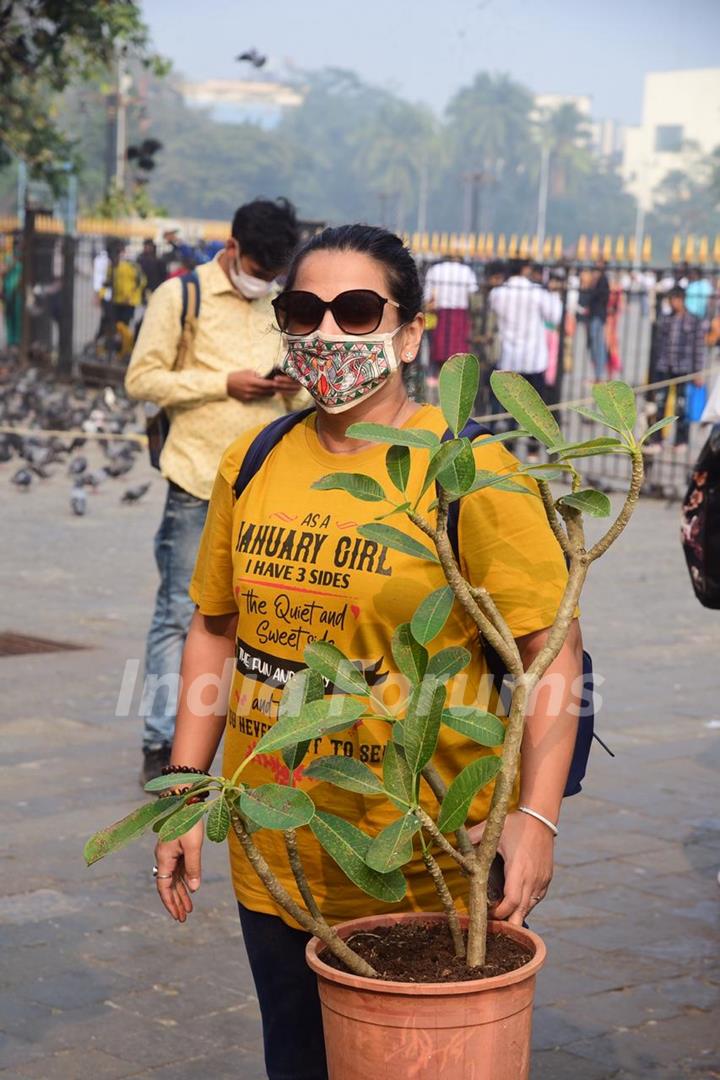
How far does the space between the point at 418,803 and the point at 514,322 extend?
15.4m

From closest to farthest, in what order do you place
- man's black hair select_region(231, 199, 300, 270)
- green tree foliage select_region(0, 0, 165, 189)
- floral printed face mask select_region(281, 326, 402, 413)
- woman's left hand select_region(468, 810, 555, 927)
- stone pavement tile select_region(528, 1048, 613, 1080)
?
woman's left hand select_region(468, 810, 555, 927)
floral printed face mask select_region(281, 326, 402, 413)
stone pavement tile select_region(528, 1048, 613, 1080)
man's black hair select_region(231, 199, 300, 270)
green tree foliage select_region(0, 0, 165, 189)

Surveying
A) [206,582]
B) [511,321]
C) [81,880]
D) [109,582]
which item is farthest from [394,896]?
[511,321]

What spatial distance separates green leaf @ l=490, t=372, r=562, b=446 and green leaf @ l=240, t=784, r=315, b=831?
58cm

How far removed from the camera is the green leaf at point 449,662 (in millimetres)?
2324

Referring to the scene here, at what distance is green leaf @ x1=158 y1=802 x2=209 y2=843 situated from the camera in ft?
7.07

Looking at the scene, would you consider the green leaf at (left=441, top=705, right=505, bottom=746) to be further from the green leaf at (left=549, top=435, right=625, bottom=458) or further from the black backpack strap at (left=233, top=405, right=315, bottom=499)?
the black backpack strap at (left=233, top=405, right=315, bottom=499)

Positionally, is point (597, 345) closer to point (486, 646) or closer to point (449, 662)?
point (486, 646)

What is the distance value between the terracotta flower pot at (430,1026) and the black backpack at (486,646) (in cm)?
53

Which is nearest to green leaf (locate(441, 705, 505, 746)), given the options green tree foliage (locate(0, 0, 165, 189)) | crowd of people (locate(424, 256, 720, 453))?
crowd of people (locate(424, 256, 720, 453))

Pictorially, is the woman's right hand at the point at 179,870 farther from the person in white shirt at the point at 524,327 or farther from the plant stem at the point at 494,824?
the person in white shirt at the point at 524,327

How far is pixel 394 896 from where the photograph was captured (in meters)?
2.23

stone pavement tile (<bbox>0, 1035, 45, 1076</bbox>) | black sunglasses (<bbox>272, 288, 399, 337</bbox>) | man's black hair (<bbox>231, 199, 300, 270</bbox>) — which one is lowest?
stone pavement tile (<bbox>0, 1035, 45, 1076</bbox>)

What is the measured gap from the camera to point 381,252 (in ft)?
8.97

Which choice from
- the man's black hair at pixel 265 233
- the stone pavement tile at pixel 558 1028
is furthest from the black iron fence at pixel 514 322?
the stone pavement tile at pixel 558 1028
